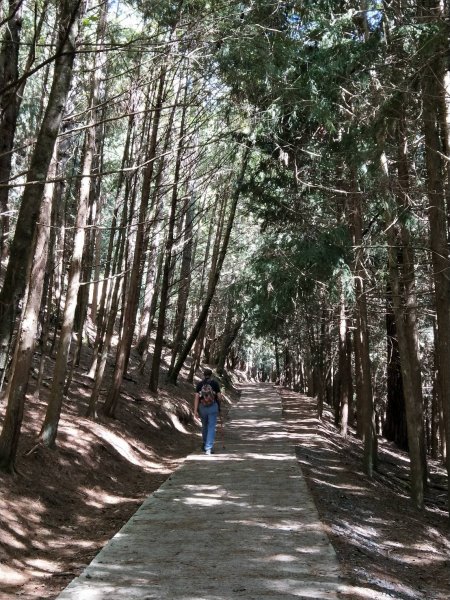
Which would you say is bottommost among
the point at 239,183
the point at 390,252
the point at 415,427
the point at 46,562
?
the point at 46,562

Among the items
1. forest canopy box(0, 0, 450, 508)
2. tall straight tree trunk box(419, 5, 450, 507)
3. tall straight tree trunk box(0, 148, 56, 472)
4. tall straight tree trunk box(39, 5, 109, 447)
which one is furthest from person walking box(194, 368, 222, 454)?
tall straight tree trunk box(419, 5, 450, 507)

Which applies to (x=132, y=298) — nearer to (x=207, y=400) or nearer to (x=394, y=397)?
(x=207, y=400)

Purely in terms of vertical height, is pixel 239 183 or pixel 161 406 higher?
pixel 239 183

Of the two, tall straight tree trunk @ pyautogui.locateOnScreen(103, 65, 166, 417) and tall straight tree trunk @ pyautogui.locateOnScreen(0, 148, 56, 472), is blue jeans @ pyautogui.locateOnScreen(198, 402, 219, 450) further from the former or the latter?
tall straight tree trunk @ pyautogui.locateOnScreen(0, 148, 56, 472)

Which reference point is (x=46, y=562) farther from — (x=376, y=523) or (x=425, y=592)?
(x=376, y=523)

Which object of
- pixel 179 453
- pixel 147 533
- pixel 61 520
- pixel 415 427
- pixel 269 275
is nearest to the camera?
pixel 147 533

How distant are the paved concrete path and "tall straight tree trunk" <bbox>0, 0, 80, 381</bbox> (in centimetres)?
214

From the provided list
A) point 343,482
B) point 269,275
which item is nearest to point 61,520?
point 343,482

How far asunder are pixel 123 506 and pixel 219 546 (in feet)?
10.1

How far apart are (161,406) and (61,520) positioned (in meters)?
9.82

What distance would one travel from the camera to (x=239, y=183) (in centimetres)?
1648

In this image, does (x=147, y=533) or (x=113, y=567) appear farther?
(x=147, y=533)

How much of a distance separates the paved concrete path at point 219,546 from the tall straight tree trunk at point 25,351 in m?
1.87

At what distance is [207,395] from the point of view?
11914mm
